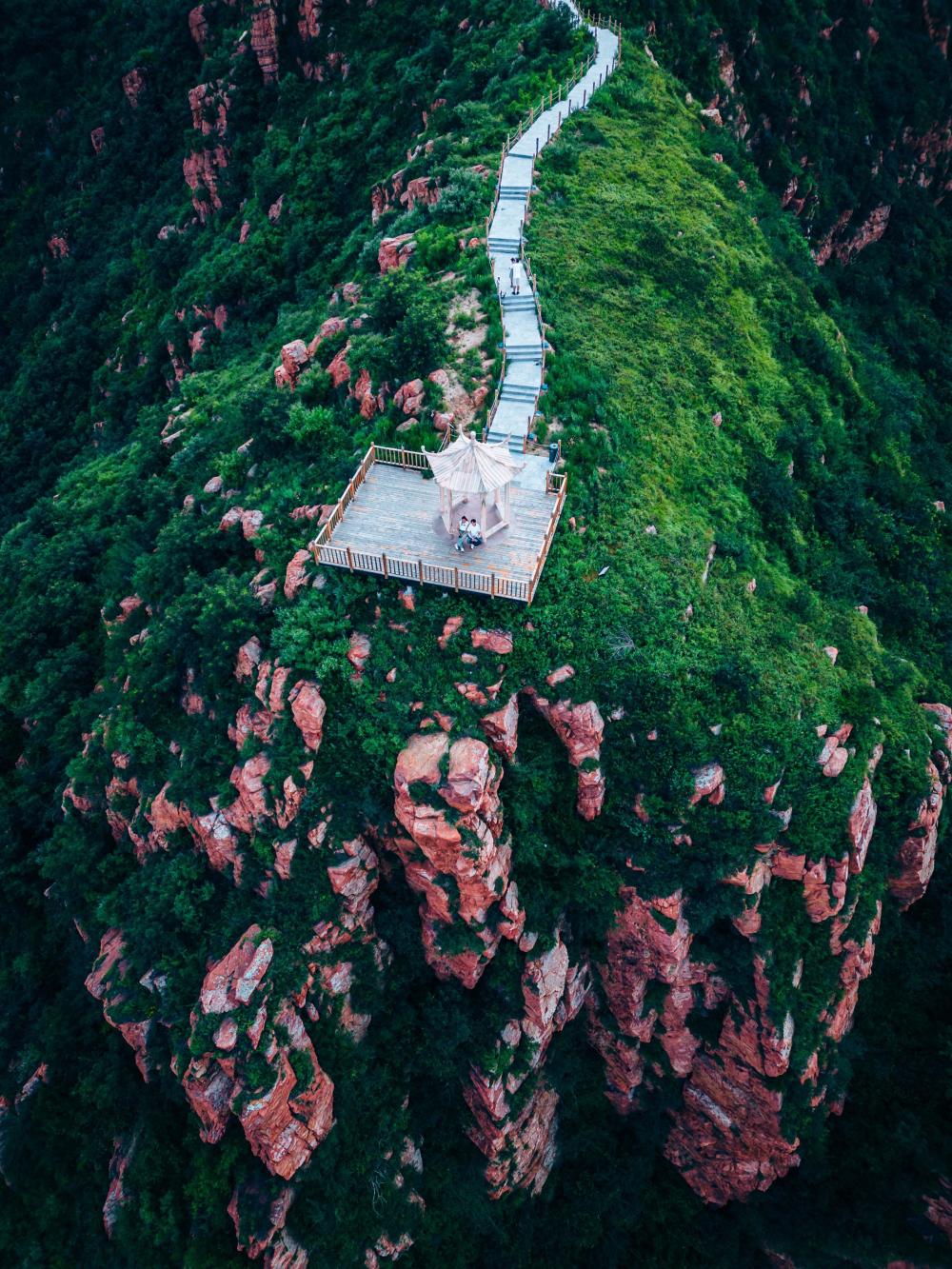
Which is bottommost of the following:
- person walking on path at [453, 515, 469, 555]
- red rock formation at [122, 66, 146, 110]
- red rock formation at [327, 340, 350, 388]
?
person walking on path at [453, 515, 469, 555]

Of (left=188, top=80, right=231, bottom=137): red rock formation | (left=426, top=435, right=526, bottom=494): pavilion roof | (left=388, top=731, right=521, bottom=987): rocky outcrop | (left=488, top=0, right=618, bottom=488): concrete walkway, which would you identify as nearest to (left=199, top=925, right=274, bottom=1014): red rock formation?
(left=388, top=731, right=521, bottom=987): rocky outcrop

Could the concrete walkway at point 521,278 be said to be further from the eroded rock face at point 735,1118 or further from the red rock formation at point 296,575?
the eroded rock face at point 735,1118

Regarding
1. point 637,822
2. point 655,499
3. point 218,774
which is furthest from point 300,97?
point 637,822

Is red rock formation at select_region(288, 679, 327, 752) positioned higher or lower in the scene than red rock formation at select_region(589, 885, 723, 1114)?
higher

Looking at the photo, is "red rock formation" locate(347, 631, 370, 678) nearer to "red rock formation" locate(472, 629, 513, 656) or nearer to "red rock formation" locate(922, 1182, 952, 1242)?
"red rock formation" locate(472, 629, 513, 656)

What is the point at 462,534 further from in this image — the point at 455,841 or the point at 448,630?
the point at 455,841

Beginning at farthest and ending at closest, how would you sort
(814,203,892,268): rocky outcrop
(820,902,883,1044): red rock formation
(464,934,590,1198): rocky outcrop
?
(814,203,892,268): rocky outcrop → (820,902,883,1044): red rock formation → (464,934,590,1198): rocky outcrop
